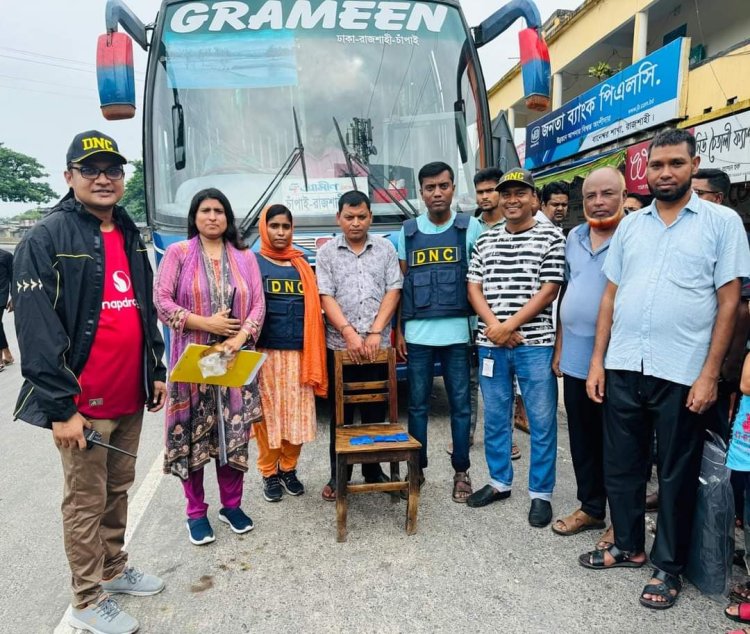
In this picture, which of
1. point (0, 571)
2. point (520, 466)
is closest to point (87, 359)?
point (0, 571)

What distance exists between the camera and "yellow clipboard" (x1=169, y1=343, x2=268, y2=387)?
2341 mm

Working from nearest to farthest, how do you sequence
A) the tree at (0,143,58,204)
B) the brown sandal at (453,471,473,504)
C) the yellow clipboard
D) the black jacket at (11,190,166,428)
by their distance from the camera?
the black jacket at (11,190,166,428)
the yellow clipboard
the brown sandal at (453,471,473,504)
the tree at (0,143,58,204)

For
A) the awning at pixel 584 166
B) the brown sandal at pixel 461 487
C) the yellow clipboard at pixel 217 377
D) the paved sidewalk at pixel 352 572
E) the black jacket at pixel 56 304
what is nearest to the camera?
the black jacket at pixel 56 304

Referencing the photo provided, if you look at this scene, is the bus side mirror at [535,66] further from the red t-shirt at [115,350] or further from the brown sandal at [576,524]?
the red t-shirt at [115,350]

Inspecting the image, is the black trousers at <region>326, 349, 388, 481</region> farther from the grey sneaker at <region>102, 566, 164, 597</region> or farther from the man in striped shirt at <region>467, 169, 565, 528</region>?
the grey sneaker at <region>102, 566, 164, 597</region>

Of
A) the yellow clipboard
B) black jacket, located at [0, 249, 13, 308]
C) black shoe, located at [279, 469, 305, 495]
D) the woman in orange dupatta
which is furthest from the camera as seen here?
black jacket, located at [0, 249, 13, 308]

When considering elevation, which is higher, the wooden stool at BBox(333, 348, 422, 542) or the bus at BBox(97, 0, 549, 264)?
the bus at BBox(97, 0, 549, 264)

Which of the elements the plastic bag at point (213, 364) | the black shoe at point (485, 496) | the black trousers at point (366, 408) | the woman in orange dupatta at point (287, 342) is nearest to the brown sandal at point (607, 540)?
the black shoe at point (485, 496)

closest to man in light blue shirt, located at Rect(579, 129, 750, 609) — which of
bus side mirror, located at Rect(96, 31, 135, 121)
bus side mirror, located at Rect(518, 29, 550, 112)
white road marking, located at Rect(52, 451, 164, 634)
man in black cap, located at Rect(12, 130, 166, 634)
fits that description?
man in black cap, located at Rect(12, 130, 166, 634)

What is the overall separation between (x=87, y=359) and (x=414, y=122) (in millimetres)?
3116

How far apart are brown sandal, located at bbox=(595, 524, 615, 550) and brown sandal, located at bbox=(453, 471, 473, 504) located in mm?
755

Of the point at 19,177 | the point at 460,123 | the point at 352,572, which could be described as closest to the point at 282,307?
the point at 352,572

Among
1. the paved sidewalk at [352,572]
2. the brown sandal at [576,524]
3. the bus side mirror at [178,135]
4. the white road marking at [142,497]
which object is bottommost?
the paved sidewalk at [352,572]

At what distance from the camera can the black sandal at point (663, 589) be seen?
2113mm
